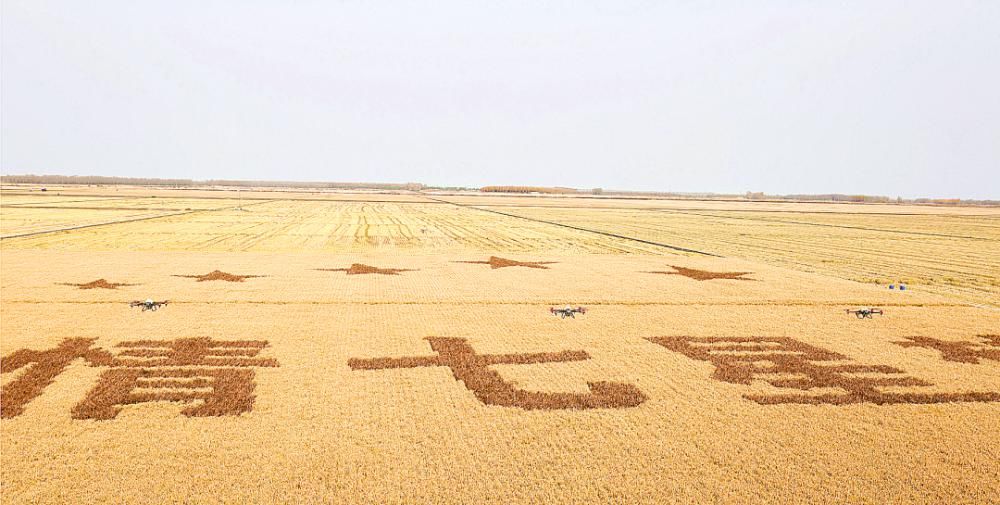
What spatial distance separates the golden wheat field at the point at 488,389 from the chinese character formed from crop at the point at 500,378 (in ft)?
0.21

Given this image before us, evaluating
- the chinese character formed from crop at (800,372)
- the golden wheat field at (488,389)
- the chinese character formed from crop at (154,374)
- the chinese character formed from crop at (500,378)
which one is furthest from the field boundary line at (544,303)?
the chinese character formed from crop at (500,378)

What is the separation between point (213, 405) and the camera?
10.3 metres

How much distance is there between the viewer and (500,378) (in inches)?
480

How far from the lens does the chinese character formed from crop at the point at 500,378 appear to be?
1089 cm

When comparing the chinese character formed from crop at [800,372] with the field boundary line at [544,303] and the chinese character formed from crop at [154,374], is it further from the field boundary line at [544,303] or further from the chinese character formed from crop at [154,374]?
the chinese character formed from crop at [154,374]

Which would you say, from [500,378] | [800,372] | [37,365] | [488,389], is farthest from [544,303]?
[37,365]

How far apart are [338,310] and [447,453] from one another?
1056 centimetres

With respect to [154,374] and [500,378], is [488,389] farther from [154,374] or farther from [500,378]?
[154,374]

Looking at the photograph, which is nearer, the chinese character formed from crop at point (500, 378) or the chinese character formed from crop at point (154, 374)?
the chinese character formed from crop at point (154, 374)

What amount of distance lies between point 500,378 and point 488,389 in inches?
27.9

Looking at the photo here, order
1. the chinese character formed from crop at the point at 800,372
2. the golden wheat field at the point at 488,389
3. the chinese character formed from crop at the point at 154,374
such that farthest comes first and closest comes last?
the chinese character formed from crop at the point at 800,372, the chinese character formed from crop at the point at 154,374, the golden wheat field at the point at 488,389

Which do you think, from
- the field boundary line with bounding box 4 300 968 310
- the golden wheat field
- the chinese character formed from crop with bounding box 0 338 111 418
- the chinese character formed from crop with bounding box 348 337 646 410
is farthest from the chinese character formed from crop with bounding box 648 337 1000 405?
the chinese character formed from crop with bounding box 0 338 111 418

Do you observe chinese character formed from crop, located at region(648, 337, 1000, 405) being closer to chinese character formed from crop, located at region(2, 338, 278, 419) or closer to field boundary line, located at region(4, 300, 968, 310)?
field boundary line, located at region(4, 300, 968, 310)

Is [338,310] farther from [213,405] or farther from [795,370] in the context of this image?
[795,370]
